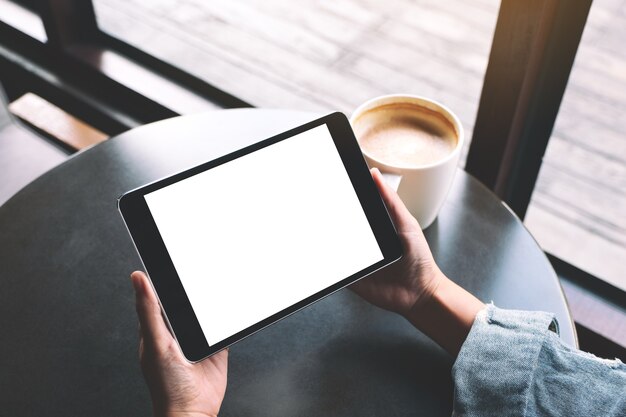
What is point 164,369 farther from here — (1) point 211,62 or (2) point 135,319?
(1) point 211,62

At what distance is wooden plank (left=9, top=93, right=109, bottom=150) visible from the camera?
1531 mm

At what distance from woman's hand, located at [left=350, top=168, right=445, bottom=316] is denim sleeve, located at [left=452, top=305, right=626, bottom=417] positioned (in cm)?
8

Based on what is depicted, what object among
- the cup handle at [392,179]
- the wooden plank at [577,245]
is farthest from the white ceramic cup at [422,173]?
the wooden plank at [577,245]

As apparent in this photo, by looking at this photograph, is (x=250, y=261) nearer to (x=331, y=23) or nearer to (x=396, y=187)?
(x=396, y=187)

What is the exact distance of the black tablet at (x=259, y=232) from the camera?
22.6 inches

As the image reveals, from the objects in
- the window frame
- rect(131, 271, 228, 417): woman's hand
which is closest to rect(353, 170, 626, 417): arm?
rect(131, 271, 228, 417): woman's hand

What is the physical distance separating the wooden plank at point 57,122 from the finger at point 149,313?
103 cm

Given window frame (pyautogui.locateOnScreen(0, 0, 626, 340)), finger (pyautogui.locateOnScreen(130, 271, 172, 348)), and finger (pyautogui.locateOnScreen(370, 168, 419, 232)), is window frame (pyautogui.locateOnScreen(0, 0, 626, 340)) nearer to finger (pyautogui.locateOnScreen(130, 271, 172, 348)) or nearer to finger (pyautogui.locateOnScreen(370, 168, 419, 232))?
finger (pyautogui.locateOnScreen(370, 168, 419, 232))

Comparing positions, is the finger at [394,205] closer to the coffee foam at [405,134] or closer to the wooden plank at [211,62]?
the coffee foam at [405,134]

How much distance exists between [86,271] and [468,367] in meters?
0.44

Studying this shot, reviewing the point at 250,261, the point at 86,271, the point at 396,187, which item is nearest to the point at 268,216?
the point at 250,261

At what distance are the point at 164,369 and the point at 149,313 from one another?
0.05 metres

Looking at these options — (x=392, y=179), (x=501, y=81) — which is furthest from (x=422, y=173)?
(x=501, y=81)

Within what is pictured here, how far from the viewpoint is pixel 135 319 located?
2.32ft
